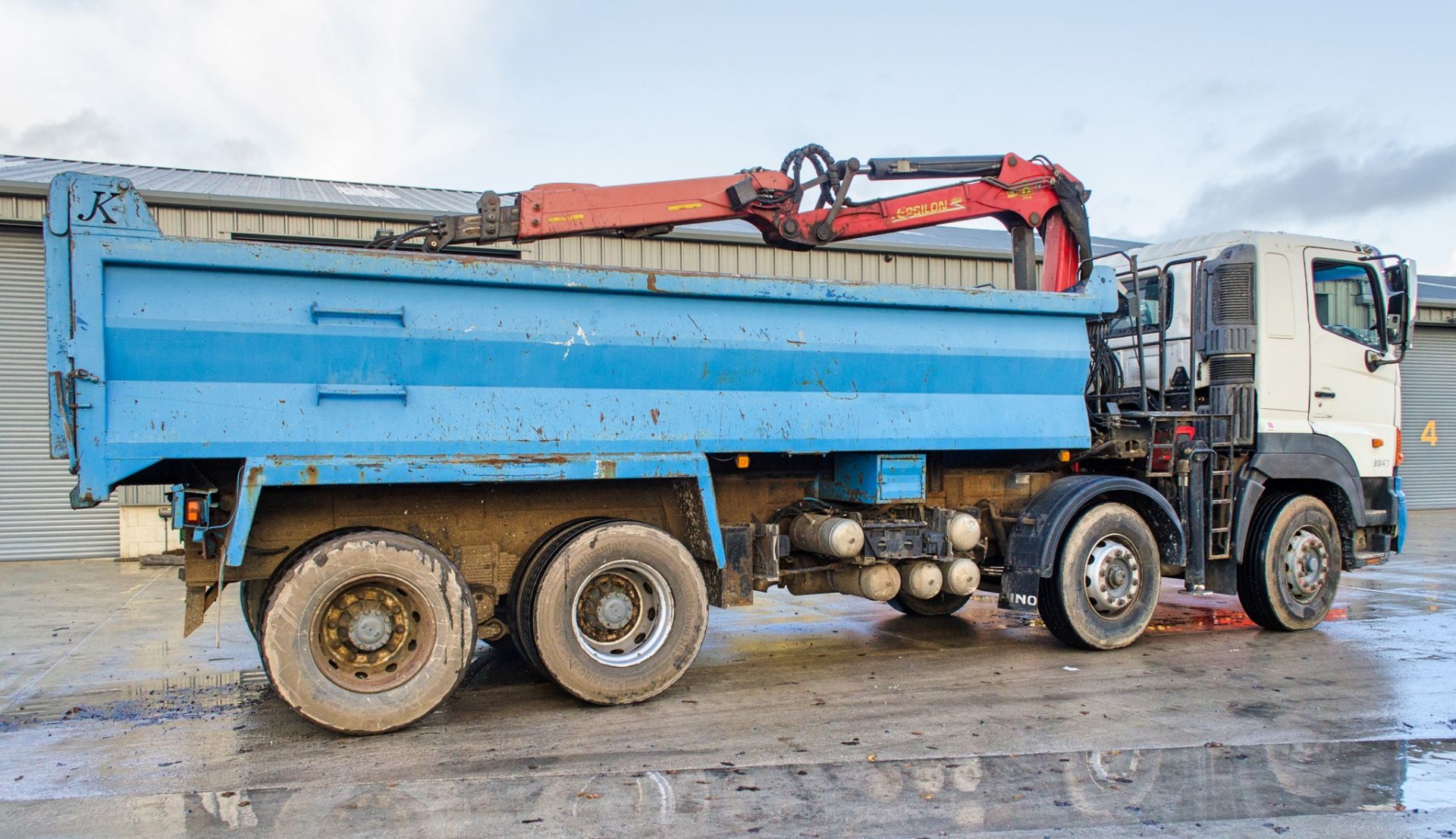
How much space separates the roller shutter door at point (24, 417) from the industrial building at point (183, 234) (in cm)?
1

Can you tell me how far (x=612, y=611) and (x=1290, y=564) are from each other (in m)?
5.58

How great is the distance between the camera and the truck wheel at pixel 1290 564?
8.55 metres

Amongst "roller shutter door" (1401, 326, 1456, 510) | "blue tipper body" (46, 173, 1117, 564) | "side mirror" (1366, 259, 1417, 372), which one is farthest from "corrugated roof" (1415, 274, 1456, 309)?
"blue tipper body" (46, 173, 1117, 564)

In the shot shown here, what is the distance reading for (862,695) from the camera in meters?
6.54

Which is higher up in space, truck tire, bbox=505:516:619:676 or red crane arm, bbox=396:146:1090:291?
red crane arm, bbox=396:146:1090:291

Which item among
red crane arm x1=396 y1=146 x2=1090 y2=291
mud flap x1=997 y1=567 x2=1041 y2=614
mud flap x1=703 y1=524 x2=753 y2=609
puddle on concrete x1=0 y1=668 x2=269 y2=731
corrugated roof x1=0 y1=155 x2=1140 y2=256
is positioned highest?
corrugated roof x1=0 y1=155 x2=1140 y2=256

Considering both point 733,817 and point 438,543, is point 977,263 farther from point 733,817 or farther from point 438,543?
point 733,817

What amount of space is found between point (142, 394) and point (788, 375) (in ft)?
11.5

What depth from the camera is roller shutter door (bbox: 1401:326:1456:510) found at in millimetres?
21844

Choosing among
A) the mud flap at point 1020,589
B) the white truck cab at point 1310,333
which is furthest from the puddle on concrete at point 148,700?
the white truck cab at point 1310,333

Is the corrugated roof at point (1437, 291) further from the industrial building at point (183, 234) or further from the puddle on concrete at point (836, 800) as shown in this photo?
the puddle on concrete at point (836, 800)

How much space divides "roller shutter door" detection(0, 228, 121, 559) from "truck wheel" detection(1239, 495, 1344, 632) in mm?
13653

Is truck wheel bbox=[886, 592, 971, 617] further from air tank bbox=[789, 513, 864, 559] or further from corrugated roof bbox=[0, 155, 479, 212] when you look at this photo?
corrugated roof bbox=[0, 155, 479, 212]

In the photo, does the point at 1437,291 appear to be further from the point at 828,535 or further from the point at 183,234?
the point at 183,234
